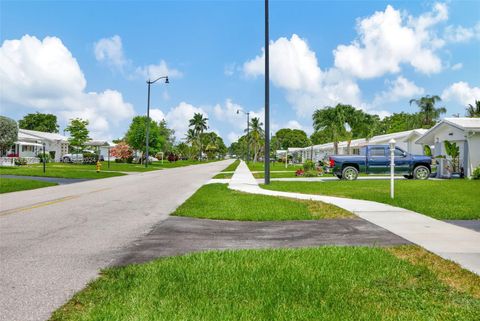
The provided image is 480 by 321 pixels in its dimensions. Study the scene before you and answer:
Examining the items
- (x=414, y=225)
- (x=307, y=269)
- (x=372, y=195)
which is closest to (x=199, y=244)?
(x=307, y=269)

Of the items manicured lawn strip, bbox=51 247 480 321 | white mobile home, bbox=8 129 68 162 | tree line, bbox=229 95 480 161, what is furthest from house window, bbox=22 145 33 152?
manicured lawn strip, bbox=51 247 480 321

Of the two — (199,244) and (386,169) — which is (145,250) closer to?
(199,244)

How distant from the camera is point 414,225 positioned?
882cm

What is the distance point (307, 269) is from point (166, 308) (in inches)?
81.9

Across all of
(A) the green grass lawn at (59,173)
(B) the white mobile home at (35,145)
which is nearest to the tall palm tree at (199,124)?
(B) the white mobile home at (35,145)

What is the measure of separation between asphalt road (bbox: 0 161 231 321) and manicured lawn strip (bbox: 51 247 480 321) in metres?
0.39

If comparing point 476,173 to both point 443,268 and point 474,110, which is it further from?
point 474,110

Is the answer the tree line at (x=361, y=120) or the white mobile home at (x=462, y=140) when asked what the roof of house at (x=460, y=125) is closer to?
the white mobile home at (x=462, y=140)

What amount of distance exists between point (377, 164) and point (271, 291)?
2025 cm

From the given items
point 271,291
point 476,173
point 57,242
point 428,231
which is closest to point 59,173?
point 57,242

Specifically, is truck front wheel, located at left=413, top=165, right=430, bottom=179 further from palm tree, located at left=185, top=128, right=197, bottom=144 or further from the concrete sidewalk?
palm tree, located at left=185, top=128, right=197, bottom=144

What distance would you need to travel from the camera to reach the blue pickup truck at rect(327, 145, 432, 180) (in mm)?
23281

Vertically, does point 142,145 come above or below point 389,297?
above

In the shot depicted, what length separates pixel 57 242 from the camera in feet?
23.6
